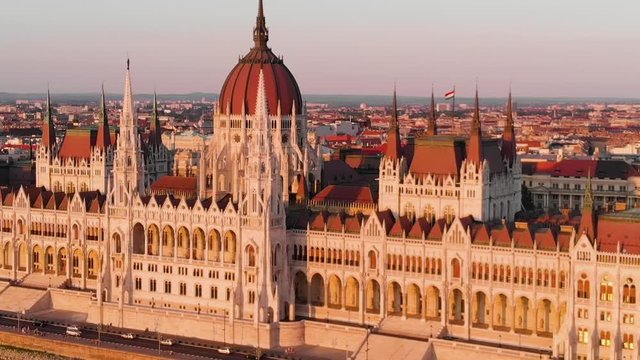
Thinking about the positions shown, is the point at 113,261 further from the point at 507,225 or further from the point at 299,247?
the point at 507,225

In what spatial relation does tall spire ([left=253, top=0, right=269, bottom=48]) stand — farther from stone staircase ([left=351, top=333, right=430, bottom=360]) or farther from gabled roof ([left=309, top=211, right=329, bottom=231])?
stone staircase ([left=351, top=333, right=430, bottom=360])

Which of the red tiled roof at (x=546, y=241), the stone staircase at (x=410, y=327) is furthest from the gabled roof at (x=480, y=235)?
the stone staircase at (x=410, y=327)

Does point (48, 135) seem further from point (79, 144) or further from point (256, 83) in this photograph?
point (256, 83)

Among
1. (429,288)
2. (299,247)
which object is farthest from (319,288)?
(429,288)

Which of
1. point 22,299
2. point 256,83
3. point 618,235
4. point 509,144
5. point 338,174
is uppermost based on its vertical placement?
point 256,83

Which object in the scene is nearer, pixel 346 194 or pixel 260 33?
pixel 346 194

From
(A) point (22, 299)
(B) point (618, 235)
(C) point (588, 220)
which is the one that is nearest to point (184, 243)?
(A) point (22, 299)
